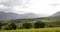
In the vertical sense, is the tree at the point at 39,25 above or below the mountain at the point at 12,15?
below

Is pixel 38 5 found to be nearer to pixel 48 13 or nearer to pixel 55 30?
pixel 48 13

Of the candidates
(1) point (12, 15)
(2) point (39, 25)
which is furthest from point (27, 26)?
(1) point (12, 15)

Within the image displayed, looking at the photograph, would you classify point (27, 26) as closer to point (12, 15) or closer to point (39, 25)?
point (39, 25)

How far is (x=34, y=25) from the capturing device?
8.52 m

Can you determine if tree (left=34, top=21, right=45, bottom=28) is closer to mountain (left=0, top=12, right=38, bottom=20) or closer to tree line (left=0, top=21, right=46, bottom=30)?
tree line (left=0, top=21, right=46, bottom=30)

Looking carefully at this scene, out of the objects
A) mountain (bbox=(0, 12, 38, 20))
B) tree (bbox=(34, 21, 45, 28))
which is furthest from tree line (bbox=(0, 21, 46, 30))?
mountain (bbox=(0, 12, 38, 20))

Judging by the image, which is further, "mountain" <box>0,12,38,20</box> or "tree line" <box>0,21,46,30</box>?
"mountain" <box>0,12,38,20</box>

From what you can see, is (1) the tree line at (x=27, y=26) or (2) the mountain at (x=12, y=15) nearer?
(1) the tree line at (x=27, y=26)

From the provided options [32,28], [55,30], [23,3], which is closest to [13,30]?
[32,28]

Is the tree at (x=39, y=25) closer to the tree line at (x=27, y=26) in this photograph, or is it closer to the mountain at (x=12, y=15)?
the tree line at (x=27, y=26)

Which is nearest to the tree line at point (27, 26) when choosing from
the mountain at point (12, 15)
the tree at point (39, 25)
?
the tree at point (39, 25)

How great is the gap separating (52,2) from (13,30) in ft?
9.41

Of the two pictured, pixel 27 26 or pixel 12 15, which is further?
pixel 12 15

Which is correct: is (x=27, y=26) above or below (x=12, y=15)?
below
